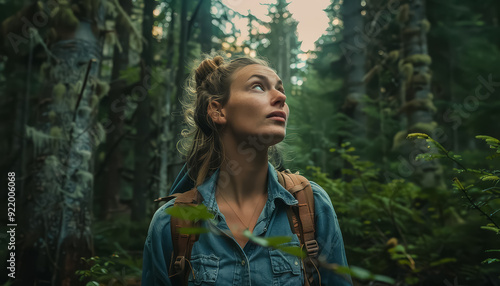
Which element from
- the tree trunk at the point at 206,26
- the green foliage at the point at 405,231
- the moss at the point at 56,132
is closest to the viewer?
the green foliage at the point at 405,231


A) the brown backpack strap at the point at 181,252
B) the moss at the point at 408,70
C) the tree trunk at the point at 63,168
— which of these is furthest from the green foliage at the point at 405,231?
the tree trunk at the point at 63,168

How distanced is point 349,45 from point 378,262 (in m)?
7.18

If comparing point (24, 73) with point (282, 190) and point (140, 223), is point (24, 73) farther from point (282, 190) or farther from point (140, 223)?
point (282, 190)

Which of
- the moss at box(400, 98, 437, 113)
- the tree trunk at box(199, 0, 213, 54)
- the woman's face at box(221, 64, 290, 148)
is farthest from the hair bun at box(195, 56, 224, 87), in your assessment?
the tree trunk at box(199, 0, 213, 54)

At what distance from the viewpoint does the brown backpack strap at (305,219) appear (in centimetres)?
253

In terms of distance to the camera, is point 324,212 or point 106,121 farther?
point 106,121

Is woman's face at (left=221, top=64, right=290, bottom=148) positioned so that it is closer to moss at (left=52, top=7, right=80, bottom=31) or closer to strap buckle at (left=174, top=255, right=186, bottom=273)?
strap buckle at (left=174, top=255, right=186, bottom=273)

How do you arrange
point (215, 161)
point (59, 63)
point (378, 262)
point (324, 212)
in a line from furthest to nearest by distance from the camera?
point (59, 63) → point (378, 262) → point (215, 161) → point (324, 212)

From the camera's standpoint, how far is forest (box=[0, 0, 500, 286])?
5.86 meters

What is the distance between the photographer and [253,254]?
2.61 meters

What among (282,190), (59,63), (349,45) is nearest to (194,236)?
(282,190)

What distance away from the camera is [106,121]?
13484mm

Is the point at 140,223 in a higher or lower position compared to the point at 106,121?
lower

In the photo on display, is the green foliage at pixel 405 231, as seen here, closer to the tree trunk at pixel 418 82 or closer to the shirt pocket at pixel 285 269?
the tree trunk at pixel 418 82
